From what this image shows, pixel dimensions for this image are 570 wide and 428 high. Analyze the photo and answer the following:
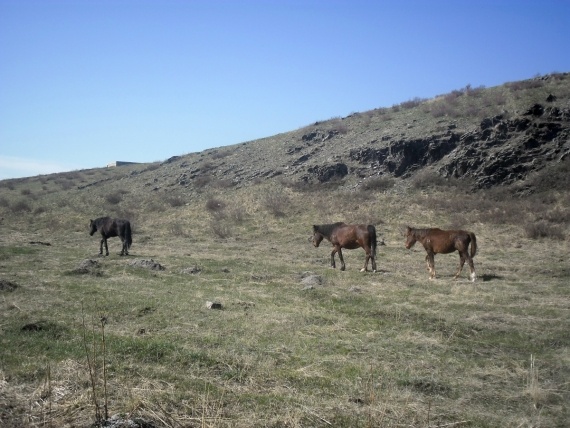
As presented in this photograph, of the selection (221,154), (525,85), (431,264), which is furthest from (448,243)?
(221,154)

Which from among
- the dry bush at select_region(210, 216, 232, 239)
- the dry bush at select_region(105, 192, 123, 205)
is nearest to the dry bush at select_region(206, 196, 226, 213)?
the dry bush at select_region(210, 216, 232, 239)

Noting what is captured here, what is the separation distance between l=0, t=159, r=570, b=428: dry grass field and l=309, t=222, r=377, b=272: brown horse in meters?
0.88

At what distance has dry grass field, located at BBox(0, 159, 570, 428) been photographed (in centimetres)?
557

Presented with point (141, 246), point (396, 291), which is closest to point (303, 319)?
point (396, 291)

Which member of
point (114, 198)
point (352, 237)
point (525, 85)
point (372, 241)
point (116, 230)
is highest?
point (525, 85)

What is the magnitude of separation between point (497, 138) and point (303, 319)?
106ft

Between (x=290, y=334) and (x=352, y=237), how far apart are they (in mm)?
9913

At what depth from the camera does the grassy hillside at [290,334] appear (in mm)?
5613

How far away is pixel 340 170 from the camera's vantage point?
42.6 meters

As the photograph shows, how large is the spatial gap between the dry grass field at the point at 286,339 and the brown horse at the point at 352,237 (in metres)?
0.88

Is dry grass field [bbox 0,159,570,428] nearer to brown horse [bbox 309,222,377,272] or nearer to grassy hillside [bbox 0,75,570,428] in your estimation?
grassy hillside [bbox 0,75,570,428]

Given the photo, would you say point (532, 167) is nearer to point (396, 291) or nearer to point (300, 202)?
point (300, 202)

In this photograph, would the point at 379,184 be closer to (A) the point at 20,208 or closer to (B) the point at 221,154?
(B) the point at 221,154

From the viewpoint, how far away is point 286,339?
8844 millimetres
